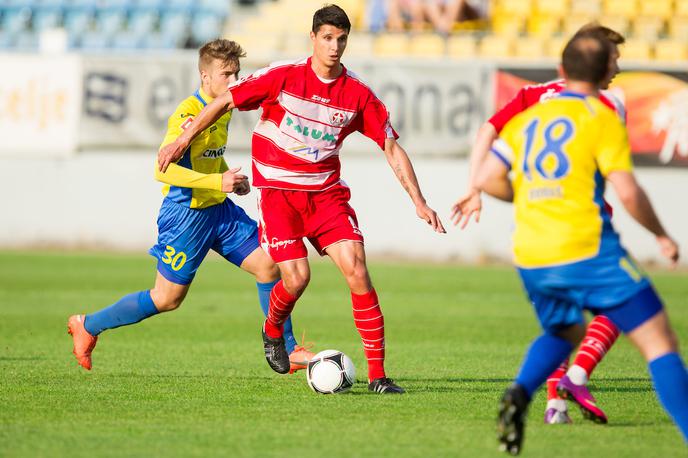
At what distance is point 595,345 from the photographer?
20.5 feet

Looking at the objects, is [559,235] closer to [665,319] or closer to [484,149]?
[665,319]

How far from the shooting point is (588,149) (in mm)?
4898

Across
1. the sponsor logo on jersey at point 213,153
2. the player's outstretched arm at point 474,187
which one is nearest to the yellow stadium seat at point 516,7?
the sponsor logo on jersey at point 213,153

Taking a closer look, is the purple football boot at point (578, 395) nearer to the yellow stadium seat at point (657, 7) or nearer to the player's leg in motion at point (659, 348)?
the player's leg in motion at point (659, 348)

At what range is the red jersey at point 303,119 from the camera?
7121 millimetres

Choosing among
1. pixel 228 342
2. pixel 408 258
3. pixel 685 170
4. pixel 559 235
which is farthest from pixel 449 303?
pixel 559 235

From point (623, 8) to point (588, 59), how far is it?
1685cm

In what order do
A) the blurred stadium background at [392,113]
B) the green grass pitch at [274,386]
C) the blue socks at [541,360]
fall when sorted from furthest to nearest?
the blurred stadium background at [392,113] → the green grass pitch at [274,386] → the blue socks at [541,360]

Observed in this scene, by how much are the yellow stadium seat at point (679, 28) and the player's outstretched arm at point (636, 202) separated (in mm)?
16350

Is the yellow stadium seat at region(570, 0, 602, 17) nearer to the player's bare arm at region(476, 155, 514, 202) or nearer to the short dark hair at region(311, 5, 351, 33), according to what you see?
the short dark hair at region(311, 5, 351, 33)

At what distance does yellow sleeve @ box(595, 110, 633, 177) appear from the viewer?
4836 millimetres

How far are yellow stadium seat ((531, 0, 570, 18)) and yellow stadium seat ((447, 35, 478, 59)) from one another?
72.1 inches

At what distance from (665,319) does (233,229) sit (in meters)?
3.87

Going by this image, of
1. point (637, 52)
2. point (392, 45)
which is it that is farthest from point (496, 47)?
point (637, 52)
